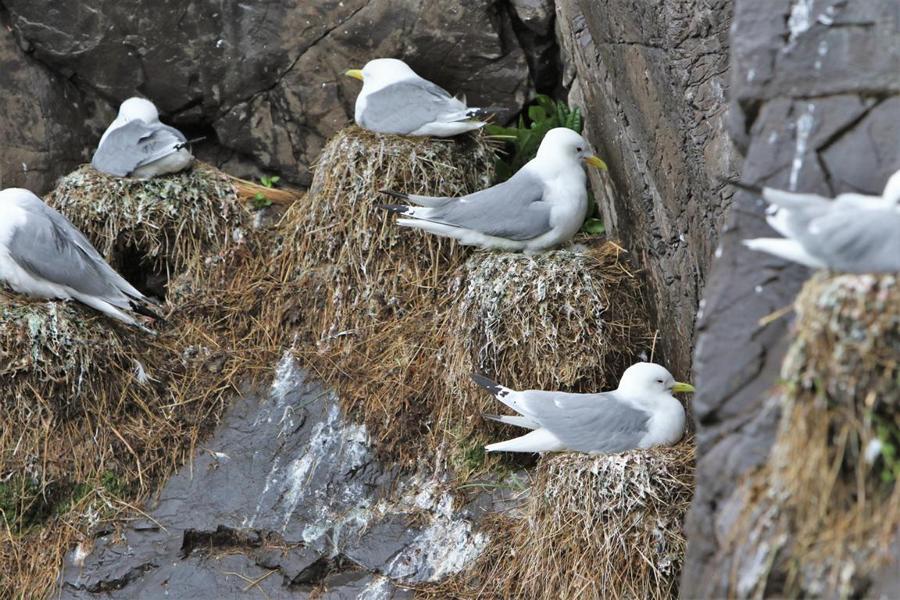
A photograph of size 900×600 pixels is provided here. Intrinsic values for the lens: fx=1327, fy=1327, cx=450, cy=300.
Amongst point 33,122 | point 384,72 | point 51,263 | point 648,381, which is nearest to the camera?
point 648,381

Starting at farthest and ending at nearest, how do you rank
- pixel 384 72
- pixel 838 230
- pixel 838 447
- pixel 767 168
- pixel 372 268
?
pixel 384 72 < pixel 372 268 < pixel 767 168 < pixel 838 230 < pixel 838 447

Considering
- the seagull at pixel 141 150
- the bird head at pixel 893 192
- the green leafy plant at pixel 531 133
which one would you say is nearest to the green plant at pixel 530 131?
the green leafy plant at pixel 531 133

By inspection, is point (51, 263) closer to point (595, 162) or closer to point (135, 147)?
point (135, 147)

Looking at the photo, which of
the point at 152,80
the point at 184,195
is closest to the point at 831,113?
the point at 184,195

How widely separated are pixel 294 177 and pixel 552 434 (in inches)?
117

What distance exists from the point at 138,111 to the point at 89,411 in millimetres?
1859

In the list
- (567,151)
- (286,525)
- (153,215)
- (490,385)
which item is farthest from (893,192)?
(153,215)

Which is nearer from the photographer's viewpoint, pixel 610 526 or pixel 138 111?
pixel 610 526

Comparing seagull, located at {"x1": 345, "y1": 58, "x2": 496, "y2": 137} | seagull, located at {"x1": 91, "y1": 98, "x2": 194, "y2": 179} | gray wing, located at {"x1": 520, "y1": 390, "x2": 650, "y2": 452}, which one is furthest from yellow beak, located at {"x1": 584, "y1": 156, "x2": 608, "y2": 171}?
seagull, located at {"x1": 91, "y1": 98, "x2": 194, "y2": 179}

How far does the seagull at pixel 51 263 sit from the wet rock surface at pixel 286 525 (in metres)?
0.87

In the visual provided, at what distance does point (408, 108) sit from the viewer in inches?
276

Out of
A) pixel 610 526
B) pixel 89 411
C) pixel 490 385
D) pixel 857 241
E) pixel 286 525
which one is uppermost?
pixel 857 241

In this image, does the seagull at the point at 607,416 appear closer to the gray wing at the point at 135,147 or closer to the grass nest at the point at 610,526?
the grass nest at the point at 610,526

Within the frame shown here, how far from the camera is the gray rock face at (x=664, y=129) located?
514cm
